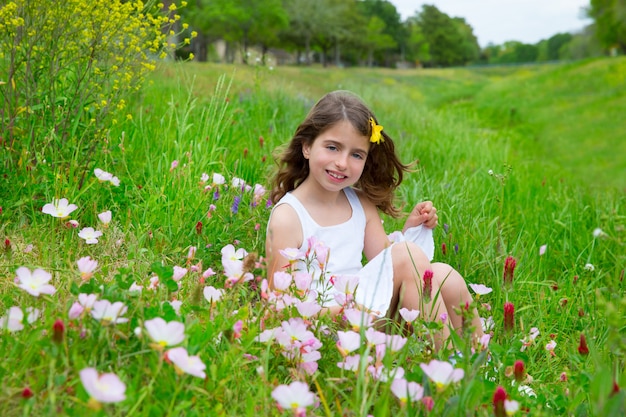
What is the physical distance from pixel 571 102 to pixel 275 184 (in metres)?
12.2

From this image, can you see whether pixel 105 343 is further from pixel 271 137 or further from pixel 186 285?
pixel 271 137

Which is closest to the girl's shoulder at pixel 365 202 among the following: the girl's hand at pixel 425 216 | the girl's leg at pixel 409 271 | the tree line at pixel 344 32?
the girl's hand at pixel 425 216

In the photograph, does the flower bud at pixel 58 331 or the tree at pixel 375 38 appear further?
the tree at pixel 375 38

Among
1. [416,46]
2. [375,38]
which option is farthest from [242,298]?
[416,46]

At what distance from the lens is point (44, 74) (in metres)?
3.04

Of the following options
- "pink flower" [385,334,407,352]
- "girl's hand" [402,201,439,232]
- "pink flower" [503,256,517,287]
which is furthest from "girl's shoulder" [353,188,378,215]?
"pink flower" [385,334,407,352]

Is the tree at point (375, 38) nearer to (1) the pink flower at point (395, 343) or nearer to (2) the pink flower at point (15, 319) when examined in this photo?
(1) the pink flower at point (395, 343)

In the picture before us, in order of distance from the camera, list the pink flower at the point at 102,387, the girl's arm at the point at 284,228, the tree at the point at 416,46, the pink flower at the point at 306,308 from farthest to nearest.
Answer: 1. the tree at the point at 416,46
2. the girl's arm at the point at 284,228
3. the pink flower at the point at 306,308
4. the pink flower at the point at 102,387

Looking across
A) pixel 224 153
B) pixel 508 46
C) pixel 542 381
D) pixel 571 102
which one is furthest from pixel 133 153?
pixel 508 46

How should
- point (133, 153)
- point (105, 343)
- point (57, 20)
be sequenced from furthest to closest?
point (133, 153)
point (57, 20)
point (105, 343)

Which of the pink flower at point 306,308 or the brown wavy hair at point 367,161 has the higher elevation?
the brown wavy hair at point 367,161

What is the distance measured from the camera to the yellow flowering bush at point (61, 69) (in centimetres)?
285

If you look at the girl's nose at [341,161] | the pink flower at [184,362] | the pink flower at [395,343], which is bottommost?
the pink flower at [395,343]

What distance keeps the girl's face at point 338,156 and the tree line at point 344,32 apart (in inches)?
115
